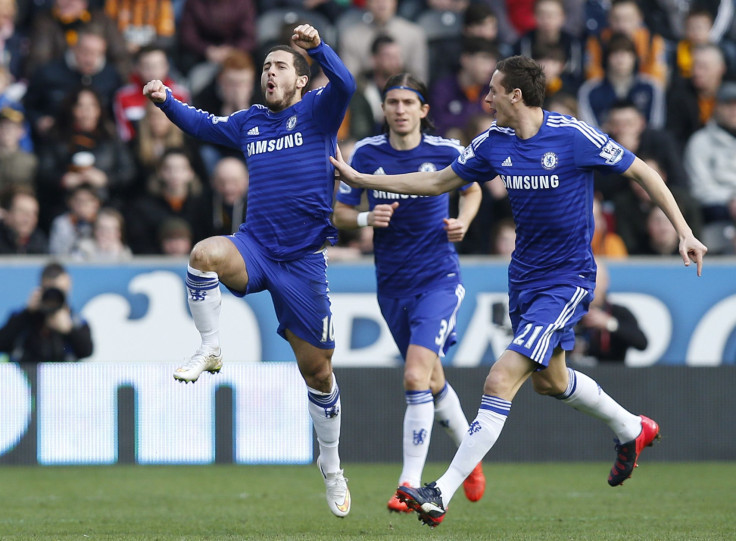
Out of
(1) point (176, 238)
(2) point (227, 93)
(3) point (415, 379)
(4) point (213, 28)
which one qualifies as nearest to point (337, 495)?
(3) point (415, 379)

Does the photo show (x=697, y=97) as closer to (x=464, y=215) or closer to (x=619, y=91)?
(x=619, y=91)

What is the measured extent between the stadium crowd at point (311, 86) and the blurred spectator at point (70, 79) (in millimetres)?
17

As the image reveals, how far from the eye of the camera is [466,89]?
1576cm

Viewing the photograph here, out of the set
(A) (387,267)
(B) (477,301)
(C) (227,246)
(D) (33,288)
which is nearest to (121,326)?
(D) (33,288)

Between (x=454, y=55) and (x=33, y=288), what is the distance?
19.6 ft

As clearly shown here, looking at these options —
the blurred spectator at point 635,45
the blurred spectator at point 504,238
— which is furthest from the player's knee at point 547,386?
the blurred spectator at point 635,45

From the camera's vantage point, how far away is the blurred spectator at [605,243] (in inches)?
568

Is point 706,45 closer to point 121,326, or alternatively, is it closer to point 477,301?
point 477,301

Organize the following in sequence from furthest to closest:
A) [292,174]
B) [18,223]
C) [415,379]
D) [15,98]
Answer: [15,98]
[18,223]
[415,379]
[292,174]

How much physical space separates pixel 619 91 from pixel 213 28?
5.05 metres

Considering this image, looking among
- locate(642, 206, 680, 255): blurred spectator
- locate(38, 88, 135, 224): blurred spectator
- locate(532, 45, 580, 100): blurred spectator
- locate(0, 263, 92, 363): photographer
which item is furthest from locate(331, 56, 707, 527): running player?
locate(532, 45, 580, 100): blurred spectator

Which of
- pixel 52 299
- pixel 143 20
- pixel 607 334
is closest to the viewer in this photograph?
pixel 52 299

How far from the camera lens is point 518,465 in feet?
44.2

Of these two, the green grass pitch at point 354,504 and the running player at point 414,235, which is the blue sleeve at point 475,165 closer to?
the running player at point 414,235
